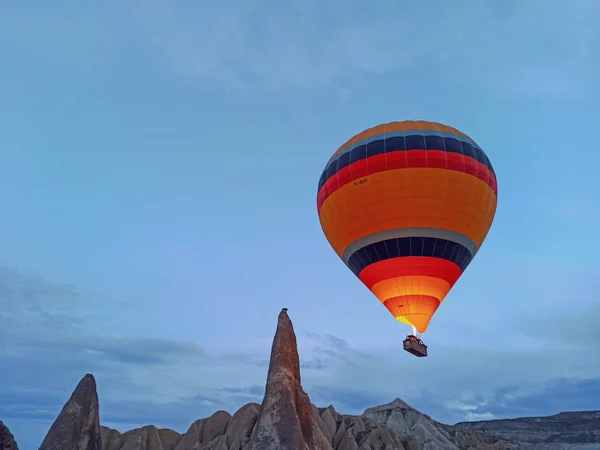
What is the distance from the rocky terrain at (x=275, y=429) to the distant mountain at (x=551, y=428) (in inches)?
1070

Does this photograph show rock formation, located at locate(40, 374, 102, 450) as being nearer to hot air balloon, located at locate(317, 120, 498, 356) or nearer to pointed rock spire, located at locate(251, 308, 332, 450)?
pointed rock spire, located at locate(251, 308, 332, 450)

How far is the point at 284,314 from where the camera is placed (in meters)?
19.8

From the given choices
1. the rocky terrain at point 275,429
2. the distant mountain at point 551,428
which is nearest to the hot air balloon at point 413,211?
the rocky terrain at point 275,429

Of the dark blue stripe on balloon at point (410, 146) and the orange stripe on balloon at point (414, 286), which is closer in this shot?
the orange stripe on balloon at point (414, 286)

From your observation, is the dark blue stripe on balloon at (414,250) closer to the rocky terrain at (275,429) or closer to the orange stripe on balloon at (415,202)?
the orange stripe on balloon at (415,202)

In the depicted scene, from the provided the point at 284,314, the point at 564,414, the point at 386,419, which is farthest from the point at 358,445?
the point at 564,414

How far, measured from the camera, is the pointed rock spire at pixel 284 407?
671 inches

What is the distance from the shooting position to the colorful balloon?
33.7 metres

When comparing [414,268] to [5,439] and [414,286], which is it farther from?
[5,439]

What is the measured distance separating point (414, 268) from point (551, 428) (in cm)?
10493

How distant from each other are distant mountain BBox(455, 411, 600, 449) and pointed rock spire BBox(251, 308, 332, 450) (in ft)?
297

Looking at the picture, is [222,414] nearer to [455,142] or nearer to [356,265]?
[356,265]

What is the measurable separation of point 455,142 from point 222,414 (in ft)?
73.8

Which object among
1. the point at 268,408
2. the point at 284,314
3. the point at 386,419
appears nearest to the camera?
the point at 268,408
